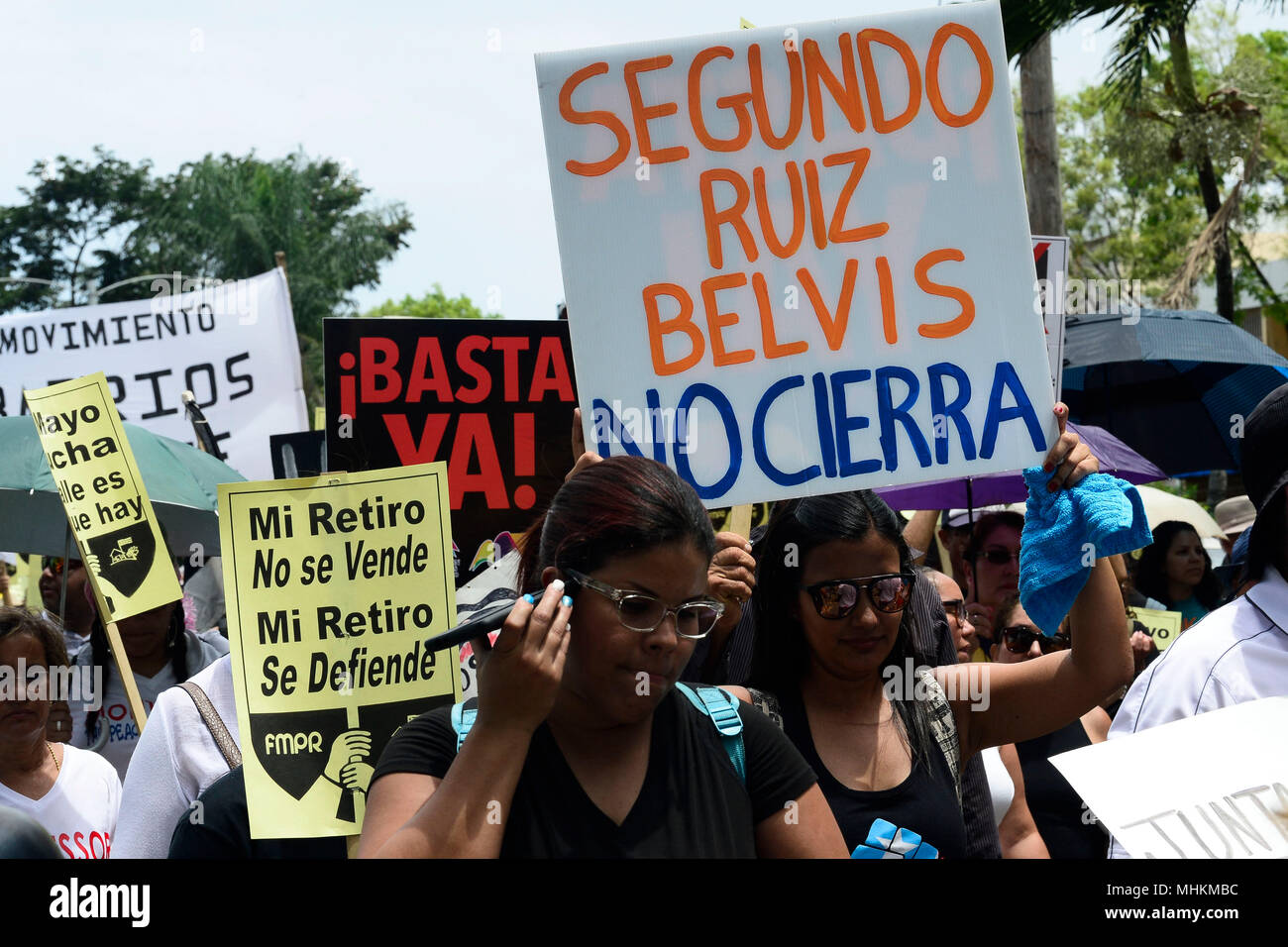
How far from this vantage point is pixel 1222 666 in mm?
2242

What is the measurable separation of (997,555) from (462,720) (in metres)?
4.21

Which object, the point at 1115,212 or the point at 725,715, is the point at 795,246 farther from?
the point at 1115,212

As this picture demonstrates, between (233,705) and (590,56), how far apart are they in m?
1.63

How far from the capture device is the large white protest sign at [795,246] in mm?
2947

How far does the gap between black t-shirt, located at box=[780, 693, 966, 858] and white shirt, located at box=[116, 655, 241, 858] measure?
4.33ft

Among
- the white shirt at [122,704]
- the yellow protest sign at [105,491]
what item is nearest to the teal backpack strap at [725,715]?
the yellow protest sign at [105,491]

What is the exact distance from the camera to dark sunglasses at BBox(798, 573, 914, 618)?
9.27ft

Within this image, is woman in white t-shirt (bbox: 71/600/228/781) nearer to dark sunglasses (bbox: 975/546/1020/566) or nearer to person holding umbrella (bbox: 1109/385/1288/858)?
dark sunglasses (bbox: 975/546/1020/566)

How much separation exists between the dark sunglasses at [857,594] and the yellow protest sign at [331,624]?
84 cm

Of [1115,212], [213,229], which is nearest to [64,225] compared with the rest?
[213,229]

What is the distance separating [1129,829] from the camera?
1.98m

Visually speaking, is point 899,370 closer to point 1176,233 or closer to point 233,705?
point 233,705
